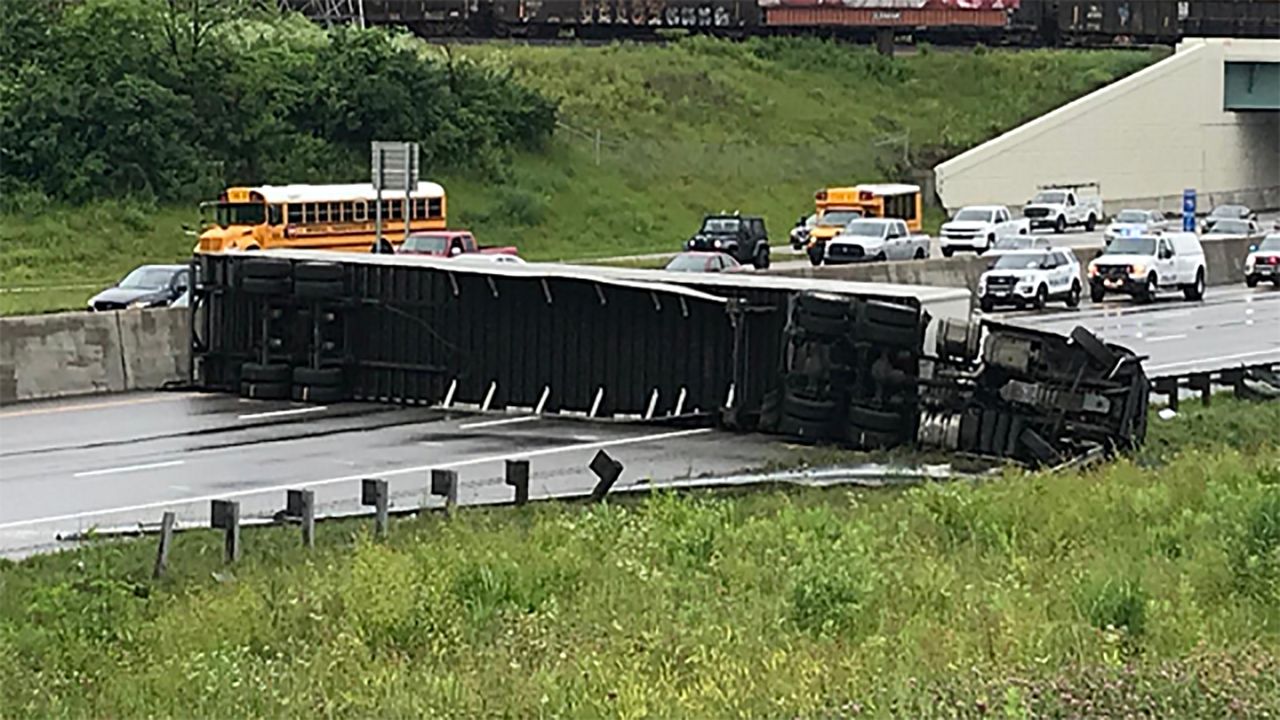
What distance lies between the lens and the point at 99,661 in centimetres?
1202

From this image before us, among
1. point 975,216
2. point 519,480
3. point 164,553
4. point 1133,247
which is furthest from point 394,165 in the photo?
point 975,216

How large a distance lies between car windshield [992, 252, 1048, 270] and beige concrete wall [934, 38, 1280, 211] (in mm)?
33666

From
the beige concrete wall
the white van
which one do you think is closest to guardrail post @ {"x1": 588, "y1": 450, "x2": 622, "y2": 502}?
the white van

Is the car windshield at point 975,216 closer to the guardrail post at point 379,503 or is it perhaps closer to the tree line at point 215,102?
the tree line at point 215,102

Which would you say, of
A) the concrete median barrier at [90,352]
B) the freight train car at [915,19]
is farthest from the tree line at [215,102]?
the concrete median barrier at [90,352]

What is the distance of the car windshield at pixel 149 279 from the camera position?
41000mm

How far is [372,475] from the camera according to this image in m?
22.2

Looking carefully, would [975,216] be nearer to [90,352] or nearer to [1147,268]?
[1147,268]

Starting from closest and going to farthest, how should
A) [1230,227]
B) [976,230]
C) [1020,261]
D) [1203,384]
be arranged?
[1203,384], [1020,261], [976,230], [1230,227]

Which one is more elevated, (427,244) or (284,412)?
(427,244)

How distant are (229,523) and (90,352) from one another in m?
15.1

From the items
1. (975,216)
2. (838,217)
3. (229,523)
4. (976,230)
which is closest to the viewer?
(229,523)

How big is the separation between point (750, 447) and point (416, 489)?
5.38 metres

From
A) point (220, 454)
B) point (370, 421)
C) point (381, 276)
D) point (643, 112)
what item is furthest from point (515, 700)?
point (643, 112)
